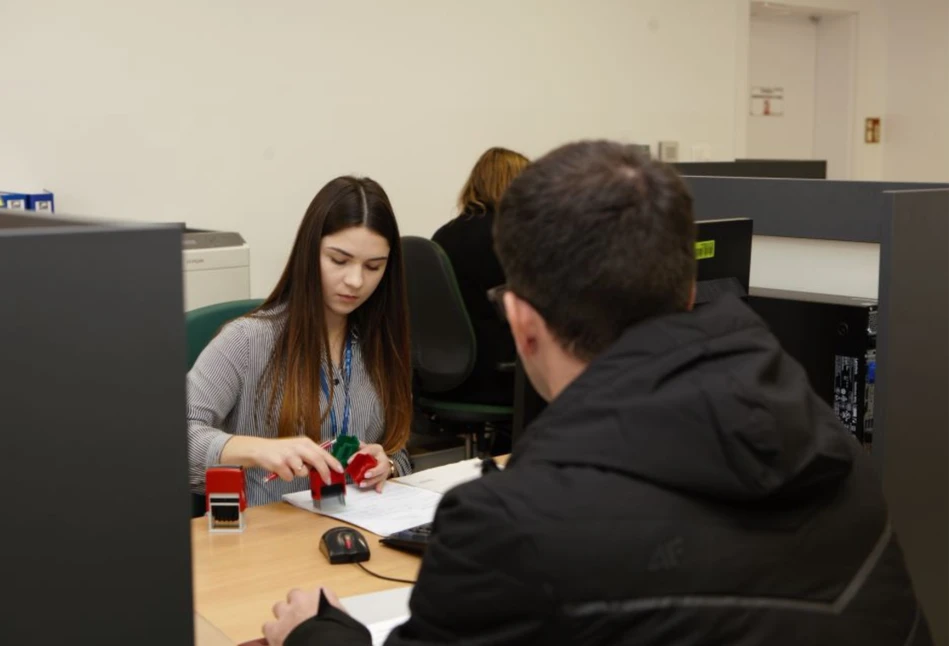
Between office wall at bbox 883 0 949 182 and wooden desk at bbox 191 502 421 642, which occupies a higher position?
office wall at bbox 883 0 949 182

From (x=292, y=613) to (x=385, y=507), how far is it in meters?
0.58

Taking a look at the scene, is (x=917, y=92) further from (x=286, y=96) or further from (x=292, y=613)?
(x=292, y=613)

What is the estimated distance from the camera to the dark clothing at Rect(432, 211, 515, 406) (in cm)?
357

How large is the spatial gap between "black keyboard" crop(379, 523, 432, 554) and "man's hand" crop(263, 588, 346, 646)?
13.3 inches

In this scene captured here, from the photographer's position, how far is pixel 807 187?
238 cm

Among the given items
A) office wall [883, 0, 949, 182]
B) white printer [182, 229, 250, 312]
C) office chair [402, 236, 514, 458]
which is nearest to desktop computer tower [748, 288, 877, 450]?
office chair [402, 236, 514, 458]

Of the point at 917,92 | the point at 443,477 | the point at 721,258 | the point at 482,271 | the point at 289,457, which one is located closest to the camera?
the point at 289,457

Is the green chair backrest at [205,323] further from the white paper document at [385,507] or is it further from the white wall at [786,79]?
the white wall at [786,79]

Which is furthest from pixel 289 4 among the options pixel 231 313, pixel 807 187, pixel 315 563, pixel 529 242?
pixel 529 242

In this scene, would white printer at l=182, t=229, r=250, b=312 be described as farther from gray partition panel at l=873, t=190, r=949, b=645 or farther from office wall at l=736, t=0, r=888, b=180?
office wall at l=736, t=0, r=888, b=180

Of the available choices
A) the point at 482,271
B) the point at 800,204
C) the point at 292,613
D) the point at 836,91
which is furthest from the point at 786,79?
the point at 292,613

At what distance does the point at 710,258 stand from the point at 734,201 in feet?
2.01

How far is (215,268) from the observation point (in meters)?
3.43

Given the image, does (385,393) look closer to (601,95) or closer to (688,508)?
(688,508)
